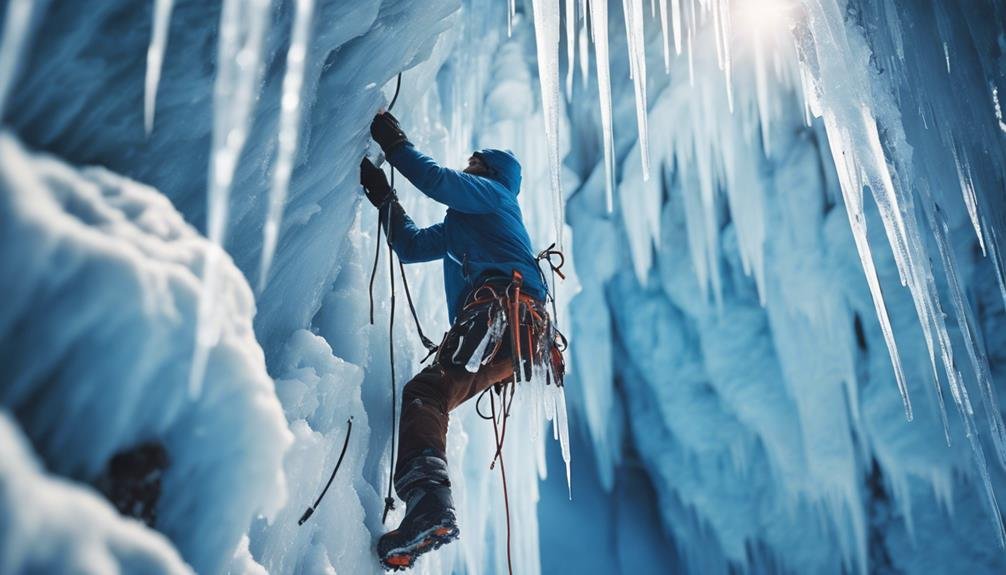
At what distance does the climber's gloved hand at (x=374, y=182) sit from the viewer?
8.75 feet

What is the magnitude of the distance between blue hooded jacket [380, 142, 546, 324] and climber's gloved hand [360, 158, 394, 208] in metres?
0.09

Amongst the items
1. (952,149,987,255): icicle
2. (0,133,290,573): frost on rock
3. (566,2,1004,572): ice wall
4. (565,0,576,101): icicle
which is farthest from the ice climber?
(566,2,1004,572): ice wall

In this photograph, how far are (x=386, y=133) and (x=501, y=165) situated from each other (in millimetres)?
542

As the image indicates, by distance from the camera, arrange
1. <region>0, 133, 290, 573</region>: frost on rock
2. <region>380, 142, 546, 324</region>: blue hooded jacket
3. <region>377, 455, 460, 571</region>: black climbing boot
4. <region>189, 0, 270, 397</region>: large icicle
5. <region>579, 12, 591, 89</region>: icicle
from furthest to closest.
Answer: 1. <region>579, 12, 591, 89</region>: icicle
2. <region>380, 142, 546, 324</region>: blue hooded jacket
3. <region>377, 455, 460, 571</region>: black climbing boot
4. <region>189, 0, 270, 397</region>: large icicle
5. <region>0, 133, 290, 573</region>: frost on rock

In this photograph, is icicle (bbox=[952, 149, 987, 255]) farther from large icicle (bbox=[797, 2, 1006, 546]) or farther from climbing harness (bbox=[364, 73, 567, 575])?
climbing harness (bbox=[364, 73, 567, 575])

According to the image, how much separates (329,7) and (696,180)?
6896mm

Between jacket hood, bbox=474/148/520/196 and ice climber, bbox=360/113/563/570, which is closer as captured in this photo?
ice climber, bbox=360/113/563/570

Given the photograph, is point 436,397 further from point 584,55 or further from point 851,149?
point 584,55

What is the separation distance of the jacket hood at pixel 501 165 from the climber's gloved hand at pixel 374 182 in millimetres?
433

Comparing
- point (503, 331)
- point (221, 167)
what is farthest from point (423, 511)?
point (221, 167)

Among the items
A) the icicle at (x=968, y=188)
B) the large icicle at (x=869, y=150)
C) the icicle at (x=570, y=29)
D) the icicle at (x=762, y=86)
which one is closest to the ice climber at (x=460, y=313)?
the icicle at (x=570, y=29)

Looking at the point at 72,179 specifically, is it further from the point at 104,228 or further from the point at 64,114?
the point at 64,114

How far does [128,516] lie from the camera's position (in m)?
0.93

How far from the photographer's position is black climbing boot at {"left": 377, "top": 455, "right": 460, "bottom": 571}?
187 cm
